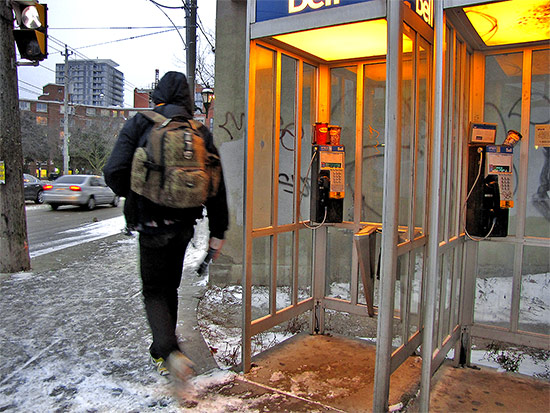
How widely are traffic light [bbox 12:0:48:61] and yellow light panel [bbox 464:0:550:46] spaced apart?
5508mm

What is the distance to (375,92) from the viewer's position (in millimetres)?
4211

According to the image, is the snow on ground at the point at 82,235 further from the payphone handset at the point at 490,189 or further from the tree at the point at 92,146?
the tree at the point at 92,146

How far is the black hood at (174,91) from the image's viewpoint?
8.94 ft

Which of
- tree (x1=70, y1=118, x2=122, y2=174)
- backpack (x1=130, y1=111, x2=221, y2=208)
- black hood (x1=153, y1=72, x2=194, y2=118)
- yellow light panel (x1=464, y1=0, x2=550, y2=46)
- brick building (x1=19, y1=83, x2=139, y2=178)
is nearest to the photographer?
backpack (x1=130, y1=111, x2=221, y2=208)

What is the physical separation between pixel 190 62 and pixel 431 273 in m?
10.5

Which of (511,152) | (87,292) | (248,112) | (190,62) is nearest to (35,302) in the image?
(87,292)

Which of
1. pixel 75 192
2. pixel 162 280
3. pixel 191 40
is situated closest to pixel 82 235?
pixel 191 40

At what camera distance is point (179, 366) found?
2.63m

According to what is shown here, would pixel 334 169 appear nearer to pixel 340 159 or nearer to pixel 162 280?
pixel 340 159

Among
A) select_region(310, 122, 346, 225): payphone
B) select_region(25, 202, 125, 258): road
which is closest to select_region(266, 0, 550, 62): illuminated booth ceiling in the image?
select_region(310, 122, 346, 225): payphone

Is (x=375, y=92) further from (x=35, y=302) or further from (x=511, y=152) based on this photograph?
(x=35, y=302)

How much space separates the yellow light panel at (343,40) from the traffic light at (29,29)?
4.14m

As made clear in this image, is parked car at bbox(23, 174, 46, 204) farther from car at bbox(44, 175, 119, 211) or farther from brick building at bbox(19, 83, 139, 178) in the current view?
brick building at bbox(19, 83, 139, 178)

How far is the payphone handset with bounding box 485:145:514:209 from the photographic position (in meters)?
Answer: 3.35
